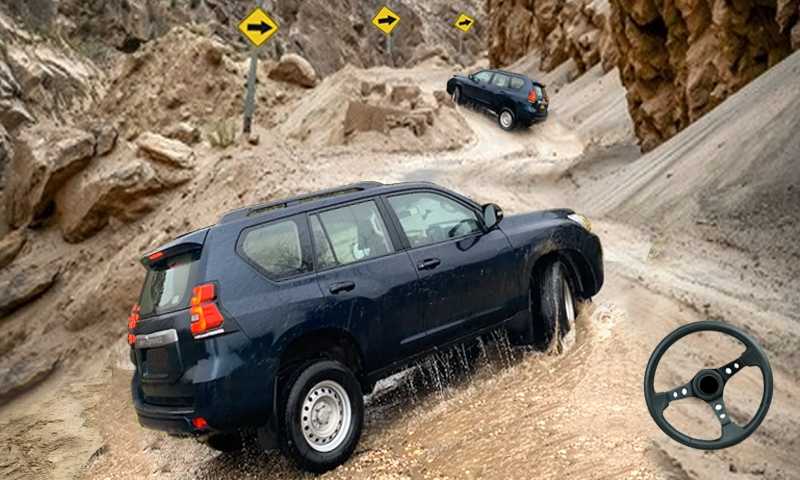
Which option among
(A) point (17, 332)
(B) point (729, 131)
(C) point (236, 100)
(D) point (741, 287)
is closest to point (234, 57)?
(C) point (236, 100)

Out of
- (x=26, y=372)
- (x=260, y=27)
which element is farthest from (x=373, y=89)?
(x=26, y=372)

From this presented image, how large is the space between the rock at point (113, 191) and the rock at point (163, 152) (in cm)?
12

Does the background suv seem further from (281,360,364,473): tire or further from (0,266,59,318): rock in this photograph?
(281,360,364,473): tire

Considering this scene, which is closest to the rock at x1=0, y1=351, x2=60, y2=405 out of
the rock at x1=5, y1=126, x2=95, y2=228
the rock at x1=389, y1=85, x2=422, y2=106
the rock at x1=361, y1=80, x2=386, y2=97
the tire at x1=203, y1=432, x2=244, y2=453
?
the rock at x1=5, y1=126, x2=95, y2=228

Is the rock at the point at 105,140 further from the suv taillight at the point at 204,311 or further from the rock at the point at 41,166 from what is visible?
the suv taillight at the point at 204,311

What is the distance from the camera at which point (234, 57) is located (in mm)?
24531

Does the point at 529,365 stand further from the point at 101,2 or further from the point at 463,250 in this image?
the point at 101,2

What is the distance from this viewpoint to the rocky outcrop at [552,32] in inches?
1213

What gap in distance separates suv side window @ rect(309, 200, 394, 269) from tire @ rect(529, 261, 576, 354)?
1.48 meters

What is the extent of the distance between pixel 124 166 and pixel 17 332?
150 inches

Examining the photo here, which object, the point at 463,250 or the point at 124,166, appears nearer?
the point at 463,250

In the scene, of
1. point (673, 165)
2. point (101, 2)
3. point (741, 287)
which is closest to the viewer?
point (741, 287)

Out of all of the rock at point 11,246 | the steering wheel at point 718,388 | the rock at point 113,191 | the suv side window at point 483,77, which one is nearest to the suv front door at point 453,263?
the steering wheel at point 718,388

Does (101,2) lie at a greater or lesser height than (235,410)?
greater
